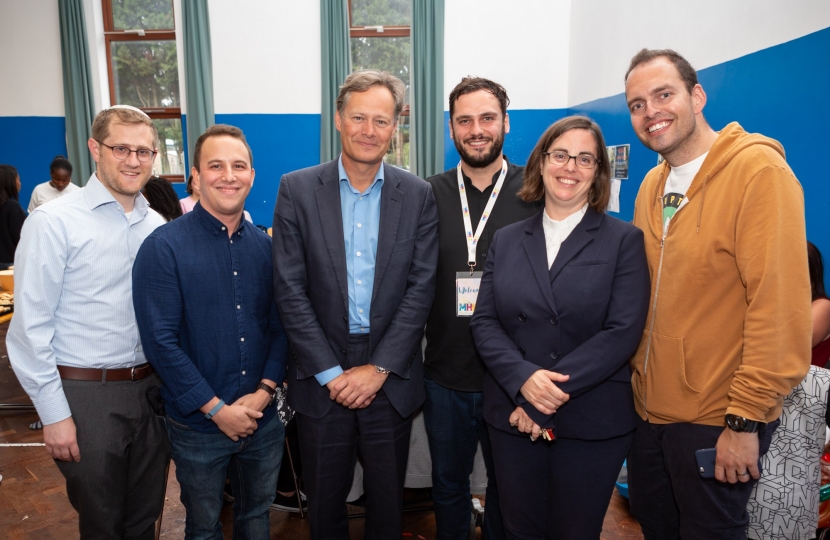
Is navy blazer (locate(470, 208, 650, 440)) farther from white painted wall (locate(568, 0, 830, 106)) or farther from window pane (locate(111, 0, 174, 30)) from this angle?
window pane (locate(111, 0, 174, 30))

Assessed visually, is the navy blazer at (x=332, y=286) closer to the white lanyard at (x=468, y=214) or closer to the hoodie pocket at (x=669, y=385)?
the white lanyard at (x=468, y=214)

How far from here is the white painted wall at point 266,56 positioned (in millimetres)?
6973

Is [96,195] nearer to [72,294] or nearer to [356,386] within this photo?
[72,294]

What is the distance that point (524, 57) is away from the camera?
6832mm

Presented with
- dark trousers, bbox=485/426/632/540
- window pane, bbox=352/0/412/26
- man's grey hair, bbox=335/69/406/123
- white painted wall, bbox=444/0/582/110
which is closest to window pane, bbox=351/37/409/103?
window pane, bbox=352/0/412/26

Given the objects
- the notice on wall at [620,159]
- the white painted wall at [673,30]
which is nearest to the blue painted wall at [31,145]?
the white painted wall at [673,30]

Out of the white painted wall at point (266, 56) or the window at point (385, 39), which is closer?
the white painted wall at point (266, 56)

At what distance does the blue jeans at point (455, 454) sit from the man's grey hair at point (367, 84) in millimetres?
1083

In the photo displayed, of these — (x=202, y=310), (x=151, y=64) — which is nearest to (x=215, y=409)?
(x=202, y=310)

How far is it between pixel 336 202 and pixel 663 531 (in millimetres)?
1563

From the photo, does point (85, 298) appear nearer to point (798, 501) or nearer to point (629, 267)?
point (629, 267)

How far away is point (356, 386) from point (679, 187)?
1.23m

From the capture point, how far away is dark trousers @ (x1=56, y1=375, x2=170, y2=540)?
5.67ft

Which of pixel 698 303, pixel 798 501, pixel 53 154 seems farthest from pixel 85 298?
pixel 53 154
